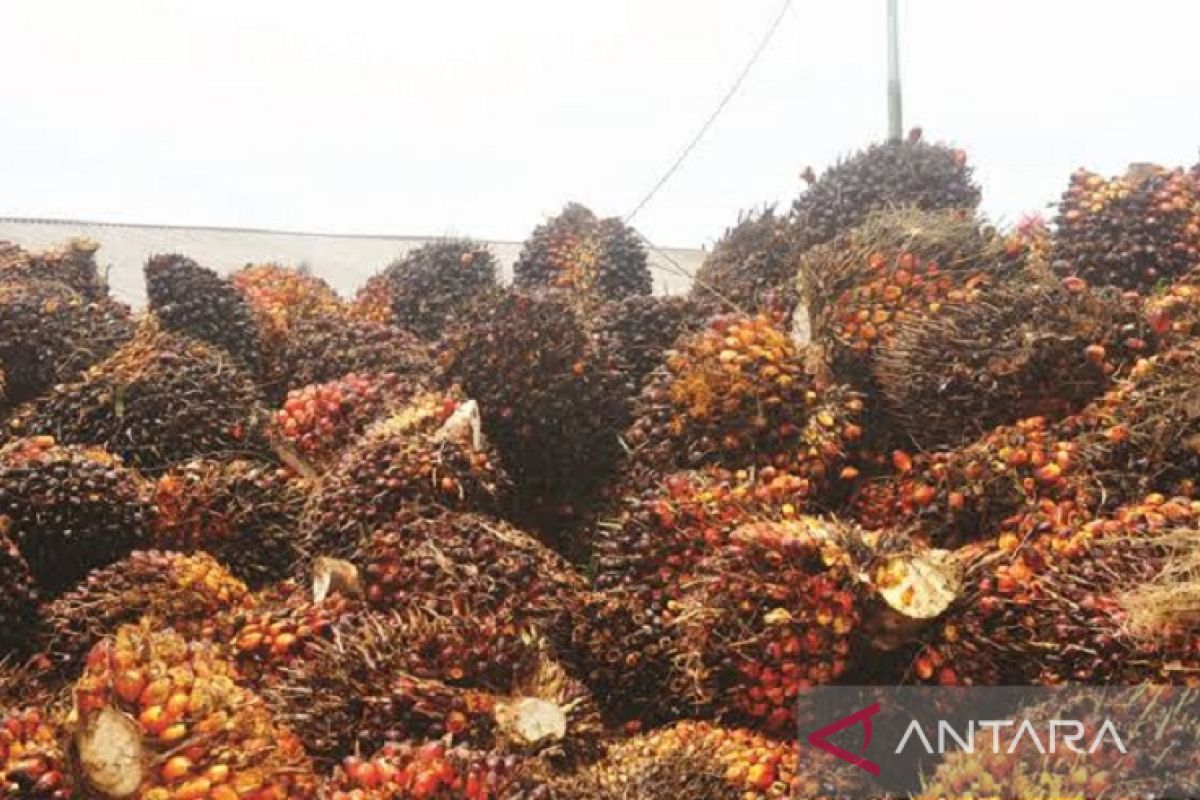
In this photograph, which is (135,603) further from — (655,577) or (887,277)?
(887,277)

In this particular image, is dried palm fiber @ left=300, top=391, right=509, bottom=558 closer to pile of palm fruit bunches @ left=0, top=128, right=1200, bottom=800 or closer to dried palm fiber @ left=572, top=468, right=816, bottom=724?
pile of palm fruit bunches @ left=0, top=128, right=1200, bottom=800

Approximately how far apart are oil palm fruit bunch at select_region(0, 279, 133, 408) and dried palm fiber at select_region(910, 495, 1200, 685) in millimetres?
4339

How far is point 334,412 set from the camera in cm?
605

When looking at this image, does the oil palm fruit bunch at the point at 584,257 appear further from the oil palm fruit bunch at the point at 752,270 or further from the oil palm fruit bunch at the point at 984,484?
the oil palm fruit bunch at the point at 984,484

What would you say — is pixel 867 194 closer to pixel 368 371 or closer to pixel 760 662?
pixel 368 371

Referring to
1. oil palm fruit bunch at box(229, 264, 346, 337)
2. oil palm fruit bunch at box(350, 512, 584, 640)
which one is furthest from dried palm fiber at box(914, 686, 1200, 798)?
oil palm fruit bunch at box(229, 264, 346, 337)

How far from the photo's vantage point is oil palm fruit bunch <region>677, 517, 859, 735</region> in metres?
3.80

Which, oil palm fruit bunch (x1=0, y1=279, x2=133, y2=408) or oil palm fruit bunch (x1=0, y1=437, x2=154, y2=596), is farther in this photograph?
oil palm fruit bunch (x1=0, y1=279, x2=133, y2=408)

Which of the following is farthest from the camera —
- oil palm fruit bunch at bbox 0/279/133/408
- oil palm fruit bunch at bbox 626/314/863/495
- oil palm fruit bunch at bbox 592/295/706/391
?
oil palm fruit bunch at bbox 0/279/133/408

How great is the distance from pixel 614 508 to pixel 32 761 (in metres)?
2.84

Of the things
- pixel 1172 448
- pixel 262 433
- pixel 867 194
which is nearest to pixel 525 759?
pixel 1172 448

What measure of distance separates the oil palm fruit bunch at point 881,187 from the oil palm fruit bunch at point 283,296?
276cm

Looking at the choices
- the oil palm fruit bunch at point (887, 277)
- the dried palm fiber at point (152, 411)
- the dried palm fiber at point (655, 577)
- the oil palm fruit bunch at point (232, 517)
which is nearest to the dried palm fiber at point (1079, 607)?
the dried palm fiber at point (655, 577)

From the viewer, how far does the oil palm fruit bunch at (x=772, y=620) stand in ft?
12.5
